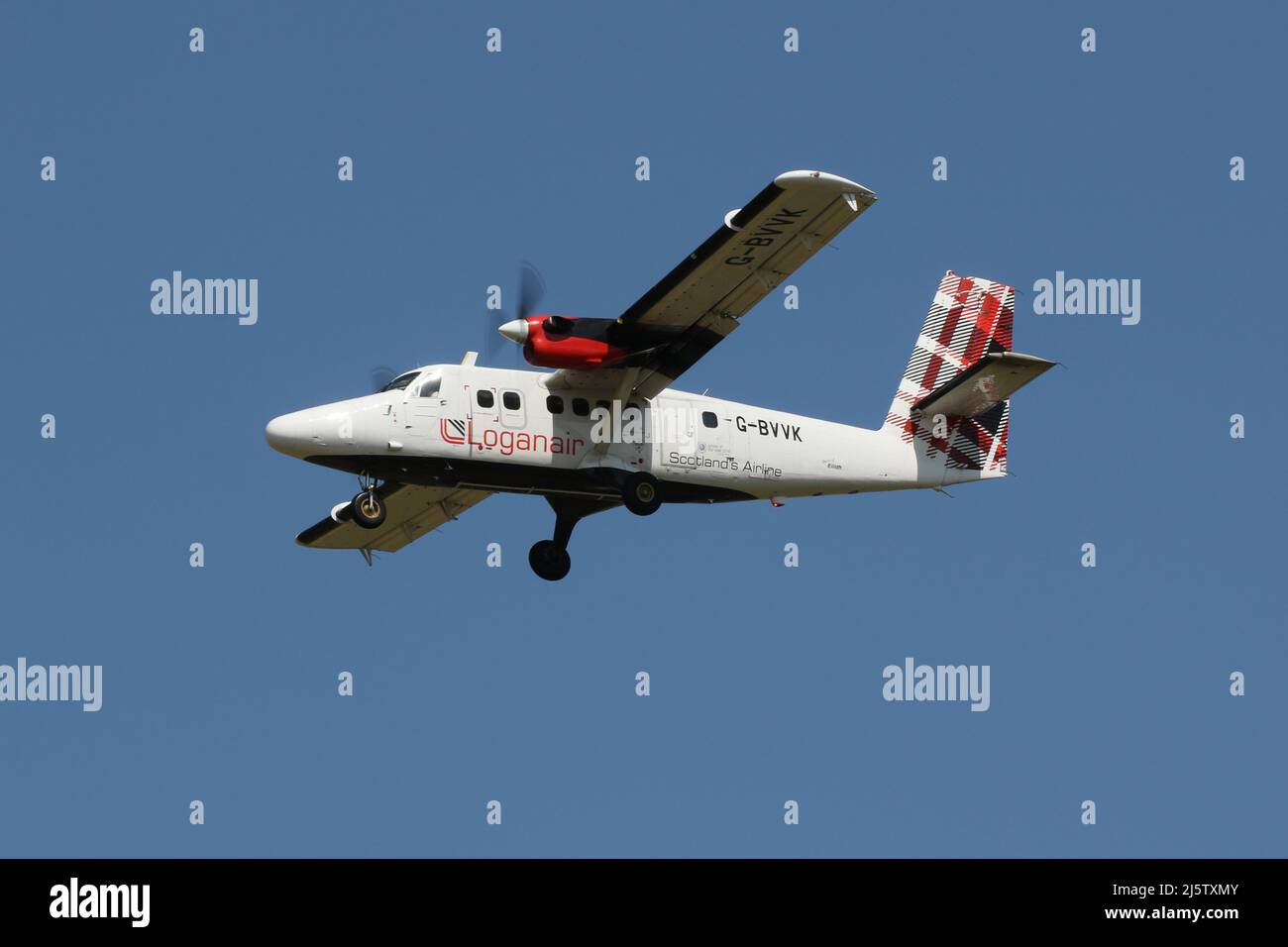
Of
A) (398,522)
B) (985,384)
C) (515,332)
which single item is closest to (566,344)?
(515,332)

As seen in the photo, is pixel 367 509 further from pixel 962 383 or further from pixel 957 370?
pixel 957 370

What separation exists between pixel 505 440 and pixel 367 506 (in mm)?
1969

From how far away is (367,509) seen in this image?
25.9 meters

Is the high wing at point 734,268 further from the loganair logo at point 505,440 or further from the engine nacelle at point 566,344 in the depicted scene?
the loganair logo at point 505,440

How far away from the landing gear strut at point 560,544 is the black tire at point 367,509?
270cm

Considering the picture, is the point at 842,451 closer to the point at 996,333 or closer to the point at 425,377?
the point at 996,333

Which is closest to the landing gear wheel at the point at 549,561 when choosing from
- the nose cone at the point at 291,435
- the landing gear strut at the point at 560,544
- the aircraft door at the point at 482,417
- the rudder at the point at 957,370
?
the landing gear strut at the point at 560,544

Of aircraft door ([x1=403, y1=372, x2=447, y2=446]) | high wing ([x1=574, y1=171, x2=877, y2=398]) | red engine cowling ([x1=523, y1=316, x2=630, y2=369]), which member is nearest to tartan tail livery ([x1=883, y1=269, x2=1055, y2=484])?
high wing ([x1=574, y1=171, x2=877, y2=398])

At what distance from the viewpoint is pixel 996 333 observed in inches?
1198

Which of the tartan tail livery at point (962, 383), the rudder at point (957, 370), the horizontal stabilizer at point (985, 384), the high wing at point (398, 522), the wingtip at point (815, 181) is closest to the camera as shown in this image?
the wingtip at point (815, 181)

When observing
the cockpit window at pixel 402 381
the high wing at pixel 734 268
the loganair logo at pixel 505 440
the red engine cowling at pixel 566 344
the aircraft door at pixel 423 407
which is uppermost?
the high wing at pixel 734 268

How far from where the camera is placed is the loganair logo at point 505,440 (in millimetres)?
25719
